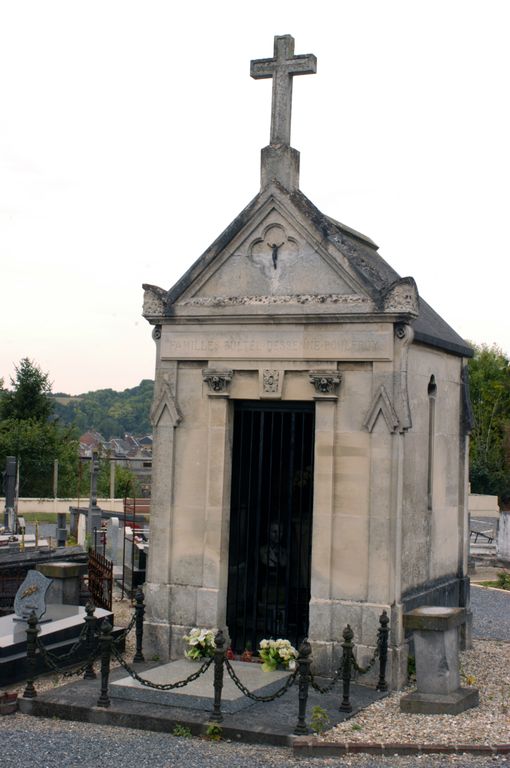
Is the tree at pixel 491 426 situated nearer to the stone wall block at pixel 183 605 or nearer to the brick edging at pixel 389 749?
the stone wall block at pixel 183 605

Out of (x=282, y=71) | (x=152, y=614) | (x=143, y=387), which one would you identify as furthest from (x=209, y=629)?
(x=143, y=387)

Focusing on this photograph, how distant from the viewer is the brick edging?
8195mm

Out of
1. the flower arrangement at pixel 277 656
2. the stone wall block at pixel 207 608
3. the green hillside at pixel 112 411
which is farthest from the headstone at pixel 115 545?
the green hillside at pixel 112 411

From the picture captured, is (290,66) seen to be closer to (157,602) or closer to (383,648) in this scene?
(157,602)

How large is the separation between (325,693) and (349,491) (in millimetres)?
2334

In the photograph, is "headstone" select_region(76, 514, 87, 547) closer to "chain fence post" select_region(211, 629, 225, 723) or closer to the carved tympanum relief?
the carved tympanum relief

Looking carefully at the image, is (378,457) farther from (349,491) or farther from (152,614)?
(152,614)

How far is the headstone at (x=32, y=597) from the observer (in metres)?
11.3

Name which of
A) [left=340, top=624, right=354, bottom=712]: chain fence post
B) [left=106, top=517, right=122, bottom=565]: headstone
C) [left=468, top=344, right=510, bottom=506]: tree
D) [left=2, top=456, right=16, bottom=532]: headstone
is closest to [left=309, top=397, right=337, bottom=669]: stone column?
[left=340, top=624, right=354, bottom=712]: chain fence post

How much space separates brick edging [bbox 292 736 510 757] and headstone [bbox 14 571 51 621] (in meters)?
4.36

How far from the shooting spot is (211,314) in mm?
11805

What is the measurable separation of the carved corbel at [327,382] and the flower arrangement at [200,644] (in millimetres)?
3233

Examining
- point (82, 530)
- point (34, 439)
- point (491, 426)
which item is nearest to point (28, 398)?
point (34, 439)

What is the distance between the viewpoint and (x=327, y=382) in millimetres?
11062
